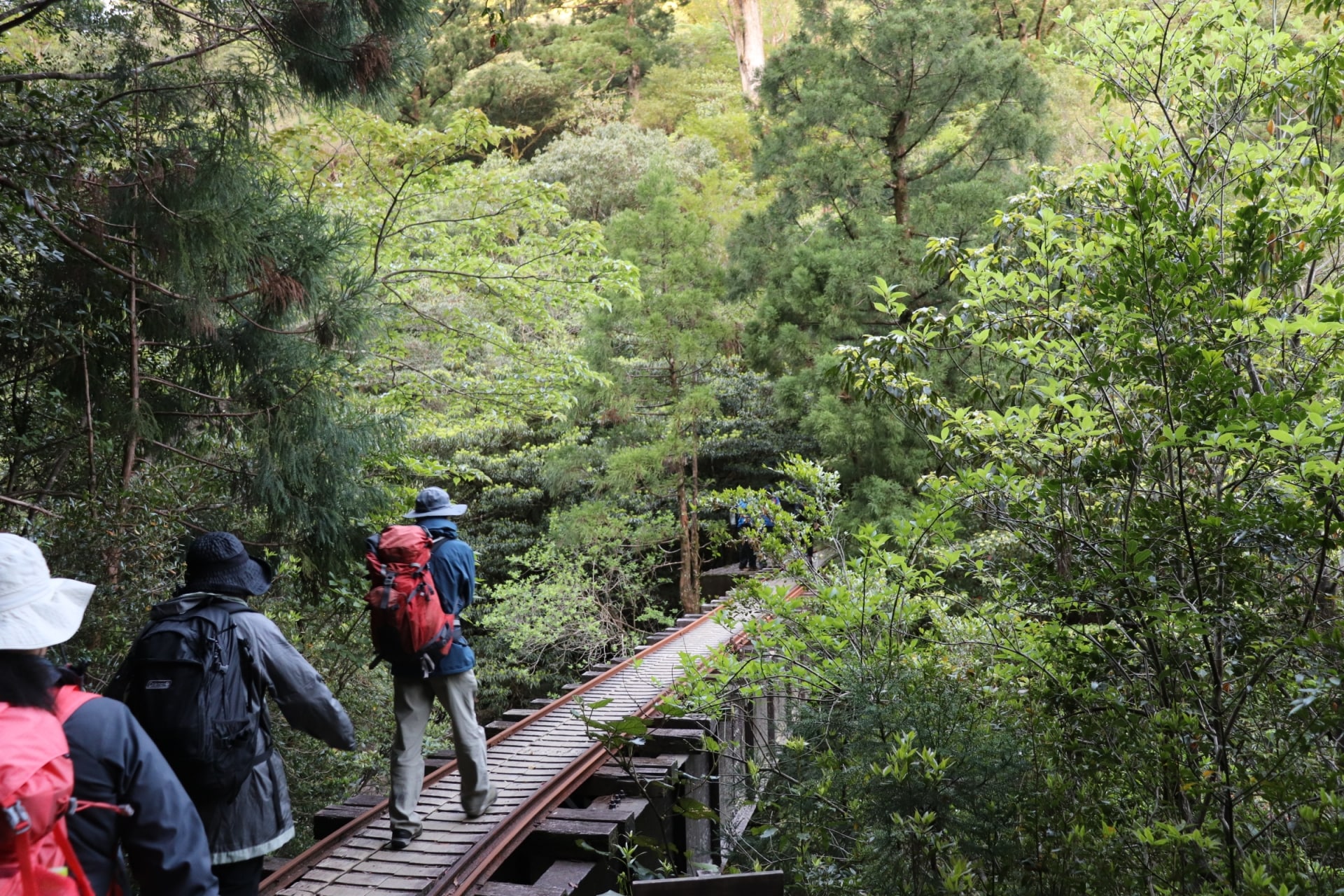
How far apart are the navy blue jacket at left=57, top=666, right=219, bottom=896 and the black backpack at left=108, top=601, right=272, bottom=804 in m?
0.78

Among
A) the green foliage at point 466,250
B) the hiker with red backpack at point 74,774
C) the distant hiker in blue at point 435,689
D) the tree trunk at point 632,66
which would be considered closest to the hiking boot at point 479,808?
the distant hiker in blue at point 435,689

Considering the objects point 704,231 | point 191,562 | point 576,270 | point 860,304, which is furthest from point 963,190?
point 191,562

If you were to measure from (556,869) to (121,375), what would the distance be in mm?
4424


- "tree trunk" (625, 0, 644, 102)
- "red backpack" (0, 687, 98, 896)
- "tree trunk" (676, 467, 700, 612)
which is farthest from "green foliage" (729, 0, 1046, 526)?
"tree trunk" (625, 0, 644, 102)

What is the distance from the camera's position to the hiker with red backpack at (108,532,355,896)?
2.77 metres

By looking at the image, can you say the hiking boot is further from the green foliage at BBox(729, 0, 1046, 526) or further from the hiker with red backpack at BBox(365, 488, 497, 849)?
the green foliage at BBox(729, 0, 1046, 526)

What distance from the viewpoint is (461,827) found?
517 centimetres

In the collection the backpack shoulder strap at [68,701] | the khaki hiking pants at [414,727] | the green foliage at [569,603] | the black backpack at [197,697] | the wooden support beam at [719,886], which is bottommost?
the green foliage at [569,603]

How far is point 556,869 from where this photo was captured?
14.9 ft

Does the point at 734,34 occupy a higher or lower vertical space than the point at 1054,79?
higher

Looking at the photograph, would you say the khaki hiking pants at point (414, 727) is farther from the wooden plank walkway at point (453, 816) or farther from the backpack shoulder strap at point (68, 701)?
the backpack shoulder strap at point (68, 701)

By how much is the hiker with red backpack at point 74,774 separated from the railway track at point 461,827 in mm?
1591

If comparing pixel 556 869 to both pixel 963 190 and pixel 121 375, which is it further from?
pixel 963 190

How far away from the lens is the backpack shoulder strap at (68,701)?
1.93m
